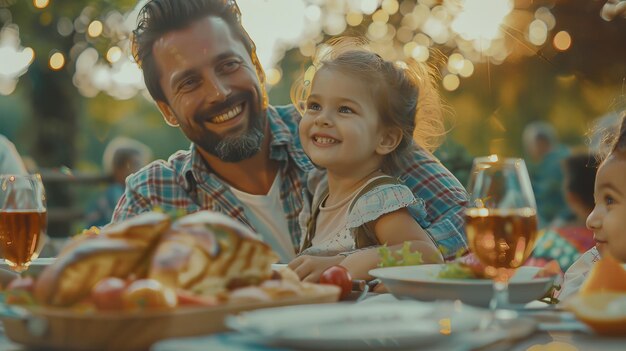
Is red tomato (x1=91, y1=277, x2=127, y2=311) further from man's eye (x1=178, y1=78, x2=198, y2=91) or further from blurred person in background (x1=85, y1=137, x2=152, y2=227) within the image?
blurred person in background (x1=85, y1=137, x2=152, y2=227)

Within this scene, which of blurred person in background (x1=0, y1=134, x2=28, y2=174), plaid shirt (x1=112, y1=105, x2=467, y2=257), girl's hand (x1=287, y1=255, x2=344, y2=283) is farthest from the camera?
blurred person in background (x1=0, y1=134, x2=28, y2=174)

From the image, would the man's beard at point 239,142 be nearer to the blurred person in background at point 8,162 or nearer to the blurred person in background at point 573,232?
the blurred person in background at point 8,162

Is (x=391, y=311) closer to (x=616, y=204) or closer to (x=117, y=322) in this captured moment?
(x=117, y=322)

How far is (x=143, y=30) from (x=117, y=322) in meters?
2.16

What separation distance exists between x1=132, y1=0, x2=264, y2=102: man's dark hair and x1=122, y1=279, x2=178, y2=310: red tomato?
2041 mm

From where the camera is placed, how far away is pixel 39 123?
9.30 meters

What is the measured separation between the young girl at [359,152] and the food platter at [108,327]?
113 centimetres

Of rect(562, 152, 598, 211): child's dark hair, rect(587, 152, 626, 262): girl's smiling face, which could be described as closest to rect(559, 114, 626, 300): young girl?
rect(587, 152, 626, 262): girl's smiling face

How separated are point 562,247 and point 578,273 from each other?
2.35 metres

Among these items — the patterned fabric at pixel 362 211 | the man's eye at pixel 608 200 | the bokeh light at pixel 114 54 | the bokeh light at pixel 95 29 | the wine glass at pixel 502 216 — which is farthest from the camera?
the bokeh light at pixel 95 29

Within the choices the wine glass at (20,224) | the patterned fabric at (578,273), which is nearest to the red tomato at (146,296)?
the wine glass at (20,224)

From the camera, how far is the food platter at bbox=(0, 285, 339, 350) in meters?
1.02

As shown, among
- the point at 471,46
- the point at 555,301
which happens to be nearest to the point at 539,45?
the point at 471,46

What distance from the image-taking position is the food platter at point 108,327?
1.02 metres
